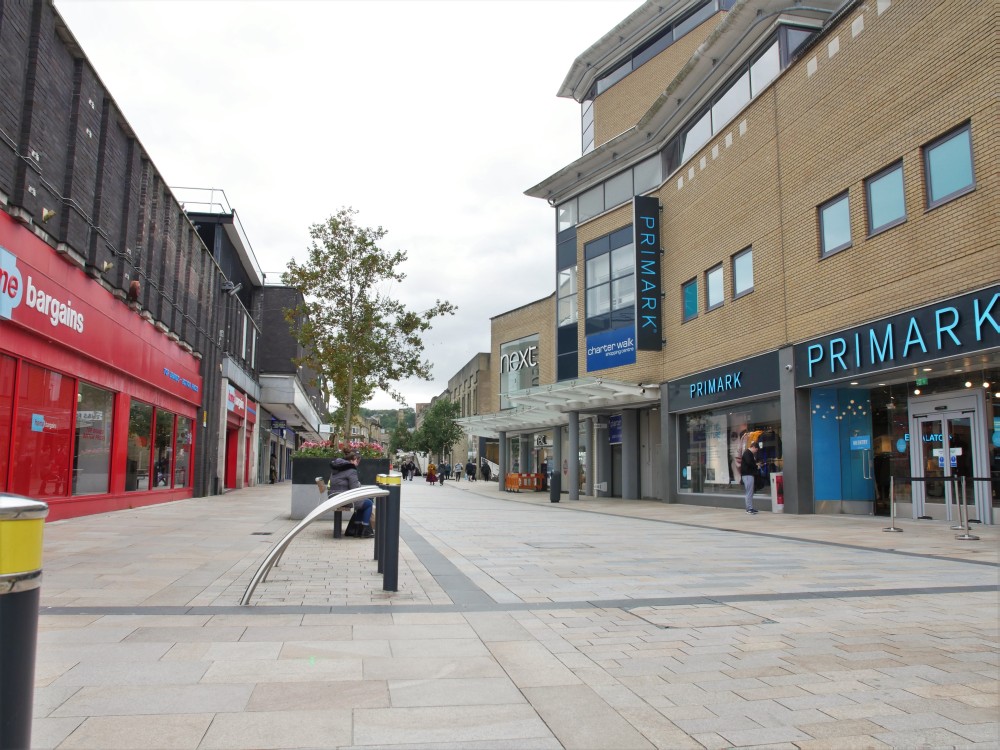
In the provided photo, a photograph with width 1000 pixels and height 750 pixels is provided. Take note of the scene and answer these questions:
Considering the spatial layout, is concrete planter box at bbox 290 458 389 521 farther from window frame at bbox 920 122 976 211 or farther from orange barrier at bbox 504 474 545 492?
orange barrier at bbox 504 474 545 492

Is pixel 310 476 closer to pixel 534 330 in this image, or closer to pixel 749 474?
pixel 749 474

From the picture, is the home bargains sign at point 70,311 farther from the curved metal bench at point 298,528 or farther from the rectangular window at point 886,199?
the rectangular window at point 886,199

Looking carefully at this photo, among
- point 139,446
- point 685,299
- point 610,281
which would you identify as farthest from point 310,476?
point 610,281

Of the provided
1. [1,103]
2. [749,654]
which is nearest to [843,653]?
[749,654]

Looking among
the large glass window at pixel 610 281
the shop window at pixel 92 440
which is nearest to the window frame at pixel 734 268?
the large glass window at pixel 610 281

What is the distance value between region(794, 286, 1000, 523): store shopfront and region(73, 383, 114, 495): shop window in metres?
14.6

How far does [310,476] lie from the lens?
48.5 feet

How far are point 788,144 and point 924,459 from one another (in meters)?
7.76

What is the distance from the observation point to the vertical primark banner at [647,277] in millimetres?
24391

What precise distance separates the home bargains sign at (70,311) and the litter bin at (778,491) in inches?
588

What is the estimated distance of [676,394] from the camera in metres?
23.4

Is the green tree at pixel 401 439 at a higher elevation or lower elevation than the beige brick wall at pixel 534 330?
lower

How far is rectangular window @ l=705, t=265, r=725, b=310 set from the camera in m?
21.1

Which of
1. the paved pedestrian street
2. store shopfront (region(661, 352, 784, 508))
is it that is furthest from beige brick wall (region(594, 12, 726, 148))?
the paved pedestrian street
